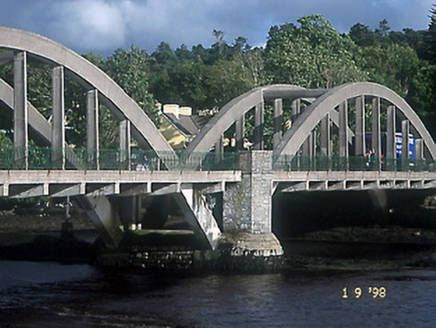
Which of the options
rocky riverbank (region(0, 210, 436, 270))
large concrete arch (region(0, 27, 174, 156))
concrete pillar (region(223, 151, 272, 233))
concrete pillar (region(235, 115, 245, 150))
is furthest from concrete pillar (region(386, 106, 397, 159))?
large concrete arch (region(0, 27, 174, 156))

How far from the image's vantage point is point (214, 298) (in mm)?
48844

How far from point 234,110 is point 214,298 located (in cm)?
2113

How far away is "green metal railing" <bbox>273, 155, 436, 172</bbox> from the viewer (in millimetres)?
64625

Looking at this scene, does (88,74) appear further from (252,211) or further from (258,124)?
(258,124)

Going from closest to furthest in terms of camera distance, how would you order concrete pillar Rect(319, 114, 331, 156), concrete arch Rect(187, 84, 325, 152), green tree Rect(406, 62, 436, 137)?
concrete arch Rect(187, 84, 325, 152)
concrete pillar Rect(319, 114, 331, 156)
green tree Rect(406, 62, 436, 137)

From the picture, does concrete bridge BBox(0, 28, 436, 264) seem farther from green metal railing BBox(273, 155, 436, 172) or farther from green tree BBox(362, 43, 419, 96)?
green tree BBox(362, 43, 419, 96)

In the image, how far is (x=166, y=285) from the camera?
52.8 metres

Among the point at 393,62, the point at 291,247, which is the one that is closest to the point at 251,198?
the point at 291,247

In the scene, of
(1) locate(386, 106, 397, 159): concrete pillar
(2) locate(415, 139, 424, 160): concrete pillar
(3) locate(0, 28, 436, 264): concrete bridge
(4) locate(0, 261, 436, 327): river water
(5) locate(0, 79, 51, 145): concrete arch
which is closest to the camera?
(4) locate(0, 261, 436, 327): river water

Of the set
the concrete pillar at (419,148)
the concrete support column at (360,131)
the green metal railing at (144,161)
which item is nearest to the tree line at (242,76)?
the concrete pillar at (419,148)

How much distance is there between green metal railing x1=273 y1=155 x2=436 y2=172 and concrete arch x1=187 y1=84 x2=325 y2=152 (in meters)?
4.27

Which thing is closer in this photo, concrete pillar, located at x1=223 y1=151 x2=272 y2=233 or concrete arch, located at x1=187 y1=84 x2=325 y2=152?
concrete pillar, located at x1=223 y1=151 x2=272 y2=233

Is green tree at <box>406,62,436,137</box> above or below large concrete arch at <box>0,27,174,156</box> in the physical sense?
above

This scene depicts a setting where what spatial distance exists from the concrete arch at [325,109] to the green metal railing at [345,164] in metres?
0.95
